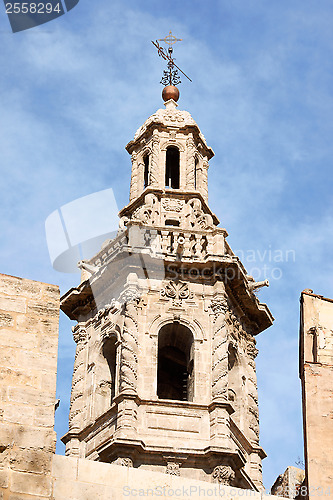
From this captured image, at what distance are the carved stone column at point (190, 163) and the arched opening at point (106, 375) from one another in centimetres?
575

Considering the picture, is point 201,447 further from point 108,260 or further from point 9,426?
point 9,426

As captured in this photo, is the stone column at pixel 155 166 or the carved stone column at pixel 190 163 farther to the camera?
the carved stone column at pixel 190 163

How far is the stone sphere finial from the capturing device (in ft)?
127

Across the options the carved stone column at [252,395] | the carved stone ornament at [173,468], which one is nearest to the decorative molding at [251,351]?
the carved stone column at [252,395]

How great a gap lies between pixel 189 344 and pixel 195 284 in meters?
1.51

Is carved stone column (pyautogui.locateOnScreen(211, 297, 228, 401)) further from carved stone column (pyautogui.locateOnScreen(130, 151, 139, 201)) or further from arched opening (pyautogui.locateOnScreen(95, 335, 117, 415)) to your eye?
carved stone column (pyautogui.locateOnScreen(130, 151, 139, 201))

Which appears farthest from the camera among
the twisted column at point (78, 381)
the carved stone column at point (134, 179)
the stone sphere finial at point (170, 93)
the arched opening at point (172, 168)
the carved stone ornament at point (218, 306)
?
the stone sphere finial at point (170, 93)

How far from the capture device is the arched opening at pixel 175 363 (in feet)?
102

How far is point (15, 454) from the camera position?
462 inches

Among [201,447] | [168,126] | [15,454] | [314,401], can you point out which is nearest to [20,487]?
[15,454]

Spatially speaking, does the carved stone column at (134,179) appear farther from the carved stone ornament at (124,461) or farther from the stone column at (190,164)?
the carved stone ornament at (124,461)

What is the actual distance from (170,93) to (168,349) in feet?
32.1

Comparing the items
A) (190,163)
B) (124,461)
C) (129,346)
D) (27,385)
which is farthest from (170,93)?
(27,385)

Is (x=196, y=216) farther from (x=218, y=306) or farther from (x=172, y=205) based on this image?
(x=218, y=306)
